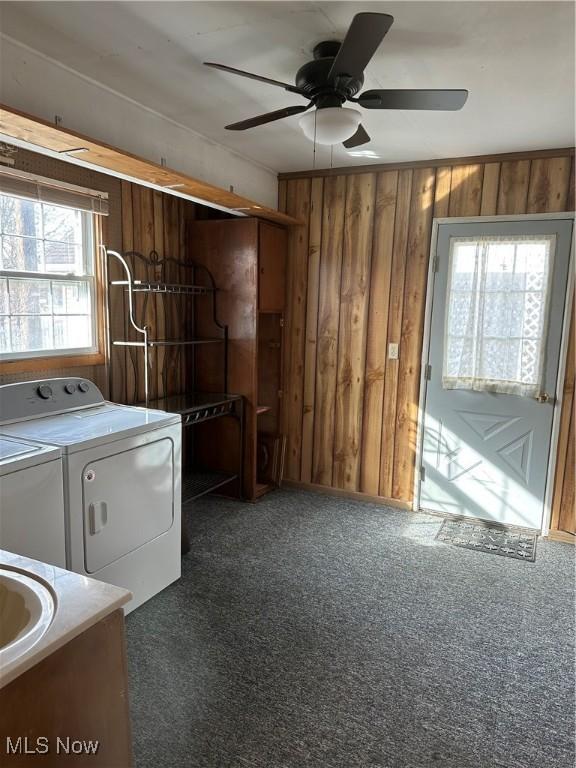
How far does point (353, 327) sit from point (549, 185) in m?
1.60

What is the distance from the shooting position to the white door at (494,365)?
10.9ft

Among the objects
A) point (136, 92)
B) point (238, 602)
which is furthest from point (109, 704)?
point (136, 92)

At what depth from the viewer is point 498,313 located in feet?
11.2

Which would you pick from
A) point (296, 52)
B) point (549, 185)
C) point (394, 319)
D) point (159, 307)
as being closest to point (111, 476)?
point (159, 307)

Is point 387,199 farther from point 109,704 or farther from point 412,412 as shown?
point 109,704

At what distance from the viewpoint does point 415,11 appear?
5.78 ft

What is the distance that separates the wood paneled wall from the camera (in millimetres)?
3436

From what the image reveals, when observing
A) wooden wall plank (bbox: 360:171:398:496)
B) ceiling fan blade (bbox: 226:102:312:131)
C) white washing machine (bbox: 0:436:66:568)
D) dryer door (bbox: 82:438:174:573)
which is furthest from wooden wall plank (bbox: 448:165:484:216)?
white washing machine (bbox: 0:436:66:568)

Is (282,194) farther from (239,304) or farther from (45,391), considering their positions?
(45,391)

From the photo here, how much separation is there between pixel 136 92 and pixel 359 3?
125 centimetres

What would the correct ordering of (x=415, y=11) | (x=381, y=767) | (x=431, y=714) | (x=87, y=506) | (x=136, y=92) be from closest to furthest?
(x=381, y=767) < (x=415, y=11) < (x=431, y=714) < (x=87, y=506) < (x=136, y=92)

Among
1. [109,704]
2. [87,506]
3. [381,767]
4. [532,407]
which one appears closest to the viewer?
[109,704]

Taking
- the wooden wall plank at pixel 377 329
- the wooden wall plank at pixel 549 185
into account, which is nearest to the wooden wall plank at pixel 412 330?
the wooden wall plank at pixel 377 329

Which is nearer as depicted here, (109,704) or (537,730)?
(109,704)
